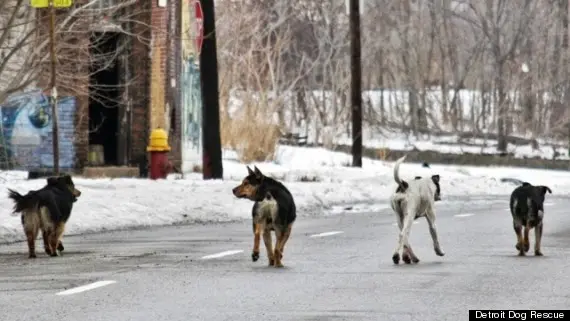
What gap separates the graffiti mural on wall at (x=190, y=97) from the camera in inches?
1789

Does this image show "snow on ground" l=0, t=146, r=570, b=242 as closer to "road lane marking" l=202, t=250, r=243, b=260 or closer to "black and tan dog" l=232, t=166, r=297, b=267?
"road lane marking" l=202, t=250, r=243, b=260

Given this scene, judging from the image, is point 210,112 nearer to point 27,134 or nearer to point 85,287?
point 27,134

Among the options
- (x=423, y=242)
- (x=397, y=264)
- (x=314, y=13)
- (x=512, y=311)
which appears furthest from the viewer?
(x=314, y=13)

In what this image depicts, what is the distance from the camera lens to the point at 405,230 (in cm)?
1814

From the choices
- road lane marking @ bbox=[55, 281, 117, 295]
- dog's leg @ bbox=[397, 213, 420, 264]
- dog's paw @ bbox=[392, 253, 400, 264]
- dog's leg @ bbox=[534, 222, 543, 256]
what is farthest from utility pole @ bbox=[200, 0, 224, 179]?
road lane marking @ bbox=[55, 281, 117, 295]

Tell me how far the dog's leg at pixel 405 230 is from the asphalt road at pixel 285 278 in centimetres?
17

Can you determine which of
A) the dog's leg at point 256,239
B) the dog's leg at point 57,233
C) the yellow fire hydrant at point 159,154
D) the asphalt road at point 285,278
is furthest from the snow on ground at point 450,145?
the dog's leg at point 256,239

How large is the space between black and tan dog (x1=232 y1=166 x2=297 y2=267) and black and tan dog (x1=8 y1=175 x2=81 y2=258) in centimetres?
258

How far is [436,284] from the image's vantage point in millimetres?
16094

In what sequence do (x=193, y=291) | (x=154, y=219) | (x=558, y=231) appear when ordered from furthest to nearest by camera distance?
1. (x=154, y=219)
2. (x=558, y=231)
3. (x=193, y=291)

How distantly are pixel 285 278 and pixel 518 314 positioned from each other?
4.06m

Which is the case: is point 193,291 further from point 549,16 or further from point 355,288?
point 549,16

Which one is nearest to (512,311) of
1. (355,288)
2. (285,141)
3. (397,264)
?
(355,288)

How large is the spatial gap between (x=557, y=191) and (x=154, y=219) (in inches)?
735
